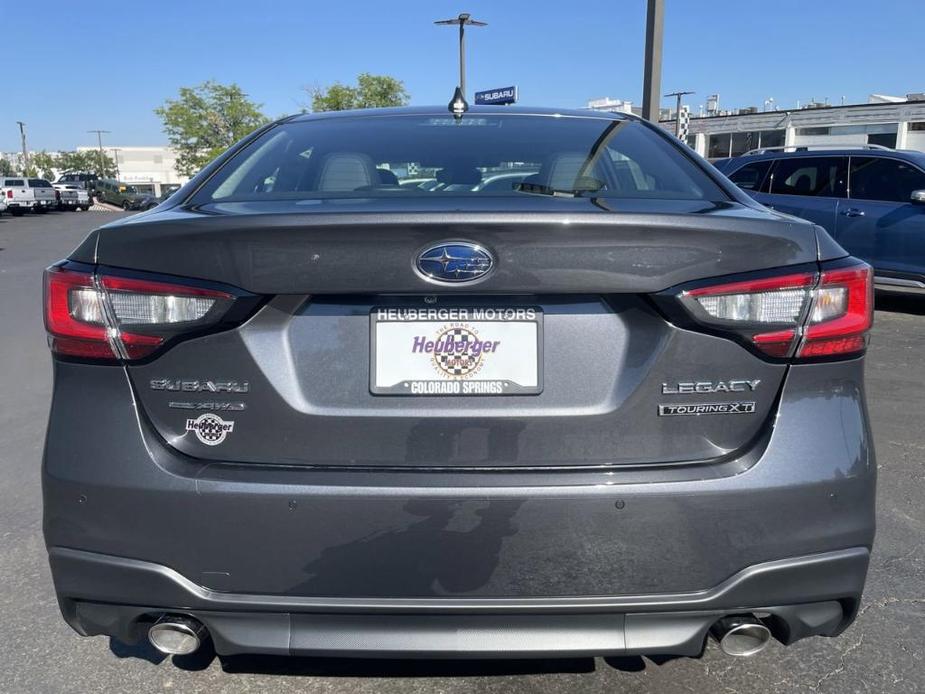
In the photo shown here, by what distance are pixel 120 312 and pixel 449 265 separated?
0.75 meters

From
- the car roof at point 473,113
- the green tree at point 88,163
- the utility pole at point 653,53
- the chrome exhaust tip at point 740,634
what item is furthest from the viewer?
the green tree at point 88,163

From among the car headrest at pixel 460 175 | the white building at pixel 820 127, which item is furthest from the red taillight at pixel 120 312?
the white building at pixel 820 127

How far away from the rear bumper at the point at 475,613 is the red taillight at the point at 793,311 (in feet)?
1.59

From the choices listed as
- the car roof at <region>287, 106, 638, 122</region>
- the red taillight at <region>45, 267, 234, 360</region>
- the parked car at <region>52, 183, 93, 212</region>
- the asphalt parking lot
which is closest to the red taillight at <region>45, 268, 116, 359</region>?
the red taillight at <region>45, 267, 234, 360</region>

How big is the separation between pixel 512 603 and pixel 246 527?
0.61m

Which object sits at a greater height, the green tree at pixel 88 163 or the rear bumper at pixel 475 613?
the green tree at pixel 88 163

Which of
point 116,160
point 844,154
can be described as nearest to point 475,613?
point 844,154

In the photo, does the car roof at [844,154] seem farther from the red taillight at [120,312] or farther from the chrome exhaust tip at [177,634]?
the chrome exhaust tip at [177,634]

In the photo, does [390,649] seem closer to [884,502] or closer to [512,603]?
[512,603]

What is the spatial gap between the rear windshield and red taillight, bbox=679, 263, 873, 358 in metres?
A: 0.50

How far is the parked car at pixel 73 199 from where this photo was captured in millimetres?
42375

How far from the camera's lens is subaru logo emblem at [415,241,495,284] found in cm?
172

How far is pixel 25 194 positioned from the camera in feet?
123

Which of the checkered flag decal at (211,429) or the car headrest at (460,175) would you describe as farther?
the car headrest at (460,175)
